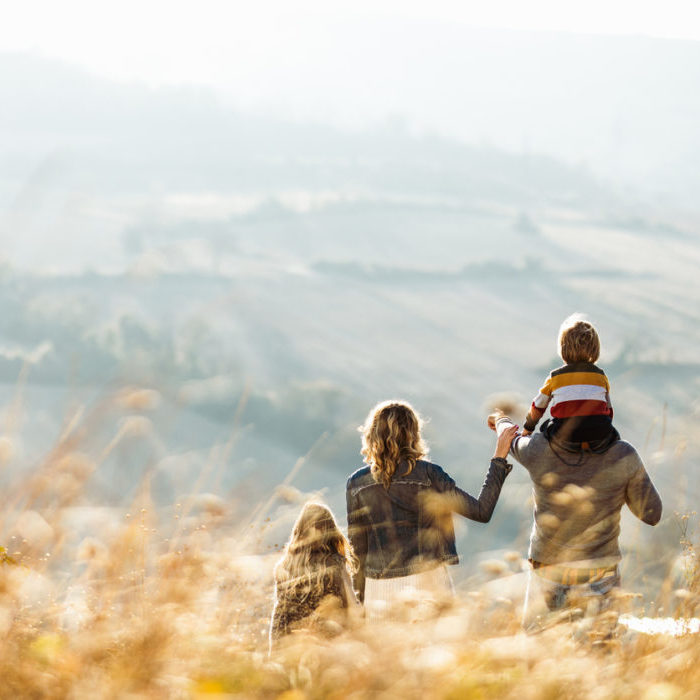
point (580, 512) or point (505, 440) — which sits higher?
point (505, 440)

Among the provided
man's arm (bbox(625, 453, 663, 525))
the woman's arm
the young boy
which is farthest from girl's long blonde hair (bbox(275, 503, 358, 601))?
man's arm (bbox(625, 453, 663, 525))

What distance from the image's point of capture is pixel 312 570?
3.12 meters

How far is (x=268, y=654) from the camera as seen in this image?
6.82 ft

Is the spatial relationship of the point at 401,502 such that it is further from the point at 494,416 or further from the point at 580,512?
the point at 580,512

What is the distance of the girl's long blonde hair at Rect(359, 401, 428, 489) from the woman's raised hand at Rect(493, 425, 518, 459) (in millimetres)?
286

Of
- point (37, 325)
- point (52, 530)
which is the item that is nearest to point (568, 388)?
point (52, 530)

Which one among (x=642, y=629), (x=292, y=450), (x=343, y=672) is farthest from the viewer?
(x=292, y=450)

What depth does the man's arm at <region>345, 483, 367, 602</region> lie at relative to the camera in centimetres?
344

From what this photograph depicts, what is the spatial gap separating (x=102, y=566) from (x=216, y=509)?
468 mm

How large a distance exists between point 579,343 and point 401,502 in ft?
3.01

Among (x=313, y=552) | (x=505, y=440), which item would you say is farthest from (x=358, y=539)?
(x=505, y=440)

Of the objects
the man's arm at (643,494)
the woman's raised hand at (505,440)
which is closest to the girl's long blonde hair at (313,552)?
the woman's raised hand at (505,440)

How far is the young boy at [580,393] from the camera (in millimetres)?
3199

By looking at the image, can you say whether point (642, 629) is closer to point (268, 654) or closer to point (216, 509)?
point (268, 654)
